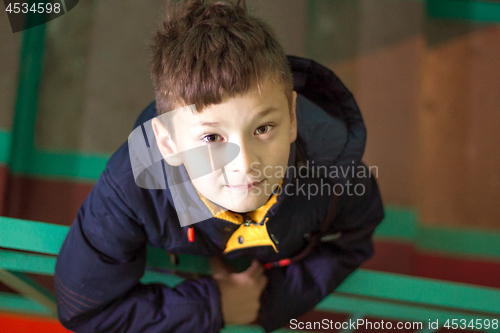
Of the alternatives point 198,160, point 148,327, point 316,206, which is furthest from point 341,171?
point 148,327

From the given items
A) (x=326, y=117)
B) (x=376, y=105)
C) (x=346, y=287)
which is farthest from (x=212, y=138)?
(x=376, y=105)

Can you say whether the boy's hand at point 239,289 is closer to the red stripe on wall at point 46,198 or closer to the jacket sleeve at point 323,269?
the jacket sleeve at point 323,269

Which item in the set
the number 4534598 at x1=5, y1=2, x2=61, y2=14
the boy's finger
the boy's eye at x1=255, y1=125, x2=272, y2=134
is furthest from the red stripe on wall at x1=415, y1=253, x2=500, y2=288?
the number 4534598 at x1=5, y1=2, x2=61, y2=14

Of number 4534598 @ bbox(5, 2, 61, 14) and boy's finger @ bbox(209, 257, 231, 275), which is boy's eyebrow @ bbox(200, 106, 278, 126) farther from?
number 4534598 @ bbox(5, 2, 61, 14)

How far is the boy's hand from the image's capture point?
42cm

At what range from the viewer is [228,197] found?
330 mm

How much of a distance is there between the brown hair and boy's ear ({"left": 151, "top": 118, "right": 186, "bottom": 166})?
0.9 inches

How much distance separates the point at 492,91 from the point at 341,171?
0.60 metres

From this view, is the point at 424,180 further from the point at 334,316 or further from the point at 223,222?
the point at 223,222

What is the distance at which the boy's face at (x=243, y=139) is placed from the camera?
0.28m

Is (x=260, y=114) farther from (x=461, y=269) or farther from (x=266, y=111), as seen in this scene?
(x=461, y=269)

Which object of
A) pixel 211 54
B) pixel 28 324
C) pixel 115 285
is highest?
pixel 211 54

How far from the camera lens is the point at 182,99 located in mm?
294

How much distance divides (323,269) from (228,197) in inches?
7.6
